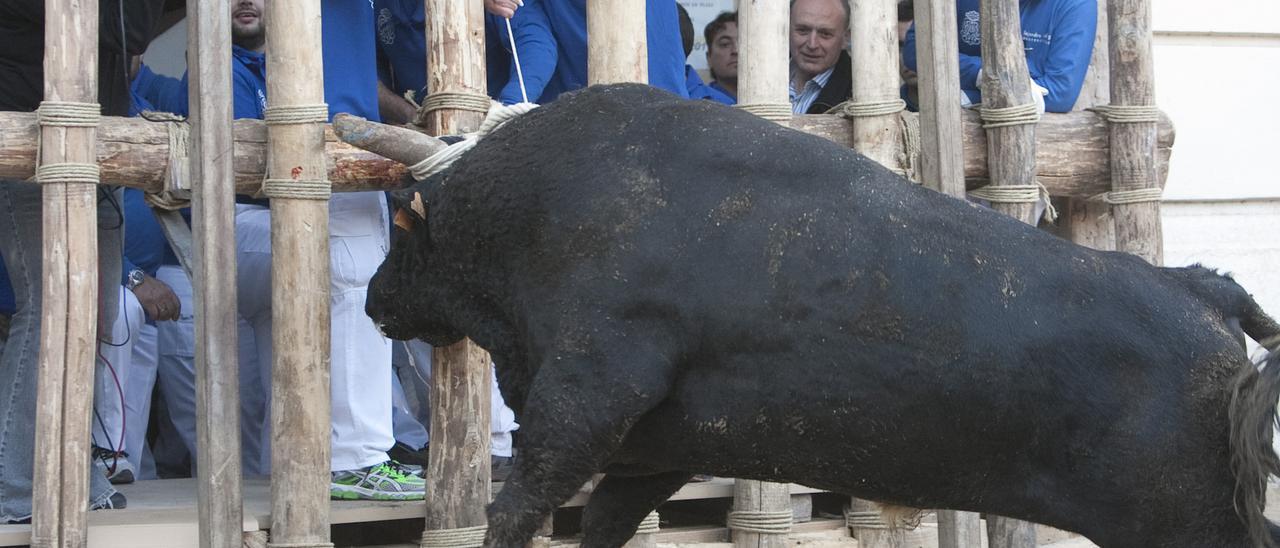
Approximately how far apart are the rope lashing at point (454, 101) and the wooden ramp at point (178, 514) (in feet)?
3.98

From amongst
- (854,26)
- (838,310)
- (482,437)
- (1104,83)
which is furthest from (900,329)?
(1104,83)

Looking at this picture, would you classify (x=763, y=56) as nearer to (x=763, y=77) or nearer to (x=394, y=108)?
(x=763, y=77)

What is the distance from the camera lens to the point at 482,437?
4.88m

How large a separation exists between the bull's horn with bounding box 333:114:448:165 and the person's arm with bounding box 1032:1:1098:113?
2621 millimetres

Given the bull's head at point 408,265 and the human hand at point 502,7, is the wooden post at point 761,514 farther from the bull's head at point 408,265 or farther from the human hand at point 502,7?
the human hand at point 502,7

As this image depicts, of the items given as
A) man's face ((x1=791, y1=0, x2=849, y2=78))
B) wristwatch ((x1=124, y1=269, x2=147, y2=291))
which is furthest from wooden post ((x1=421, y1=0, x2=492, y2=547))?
man's face ((x1=791, y1=0, x2=849, y2=78))

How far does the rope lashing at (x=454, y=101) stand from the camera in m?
4.80

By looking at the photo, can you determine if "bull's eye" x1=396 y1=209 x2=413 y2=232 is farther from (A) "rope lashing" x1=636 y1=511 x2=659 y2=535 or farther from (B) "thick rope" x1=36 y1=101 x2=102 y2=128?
(A) "rope lashing" x1=636 y1=511 x2=659 y2=535

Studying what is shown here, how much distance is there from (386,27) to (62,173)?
1.61m

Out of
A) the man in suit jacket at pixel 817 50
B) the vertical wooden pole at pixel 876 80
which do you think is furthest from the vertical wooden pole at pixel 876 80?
the man in suit jacket at pixel 817 50

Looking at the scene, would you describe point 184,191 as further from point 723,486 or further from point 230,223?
point 723,486

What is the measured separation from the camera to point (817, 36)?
6582mm

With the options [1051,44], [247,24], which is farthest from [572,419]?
[1051,44]

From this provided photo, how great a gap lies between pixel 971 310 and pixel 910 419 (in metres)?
0.26
